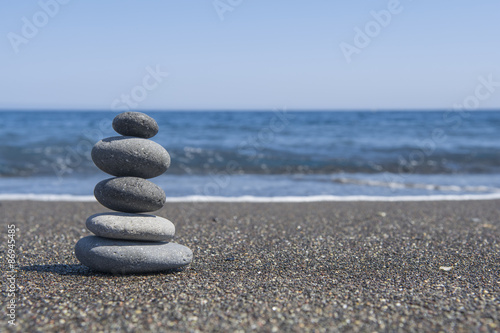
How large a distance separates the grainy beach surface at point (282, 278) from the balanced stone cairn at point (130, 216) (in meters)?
0.20

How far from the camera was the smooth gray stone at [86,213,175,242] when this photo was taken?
17.9 feet

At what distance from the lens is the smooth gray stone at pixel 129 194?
5.62m

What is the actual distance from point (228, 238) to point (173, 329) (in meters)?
3.64

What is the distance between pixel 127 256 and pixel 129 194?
774mm

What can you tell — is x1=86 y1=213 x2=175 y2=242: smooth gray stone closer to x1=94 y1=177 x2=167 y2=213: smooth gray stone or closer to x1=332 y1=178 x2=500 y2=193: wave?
x1=94 y1=177 x2=167 y2=213: smooth gray stone

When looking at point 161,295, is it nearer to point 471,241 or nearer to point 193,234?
point 193,234

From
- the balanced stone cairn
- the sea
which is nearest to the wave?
the sea

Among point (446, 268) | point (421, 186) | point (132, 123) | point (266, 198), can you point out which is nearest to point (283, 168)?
point (421, 186)

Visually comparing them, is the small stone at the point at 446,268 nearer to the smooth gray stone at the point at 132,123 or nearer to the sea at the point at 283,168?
the smooth gray stone at the point at 132,123

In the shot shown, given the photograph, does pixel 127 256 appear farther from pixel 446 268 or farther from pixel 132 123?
pixel 446 268

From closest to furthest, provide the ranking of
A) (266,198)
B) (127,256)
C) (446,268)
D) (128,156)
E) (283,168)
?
(127,256), (128,156), (446,268), (266,198), (283,168)

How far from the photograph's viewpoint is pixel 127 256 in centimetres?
539

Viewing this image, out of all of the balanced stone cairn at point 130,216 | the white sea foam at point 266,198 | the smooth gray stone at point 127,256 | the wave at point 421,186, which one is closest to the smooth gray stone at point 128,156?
the balanced stone cairn at point 130,216

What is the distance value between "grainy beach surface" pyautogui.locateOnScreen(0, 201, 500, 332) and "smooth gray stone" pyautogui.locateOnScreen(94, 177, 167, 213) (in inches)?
35.3
